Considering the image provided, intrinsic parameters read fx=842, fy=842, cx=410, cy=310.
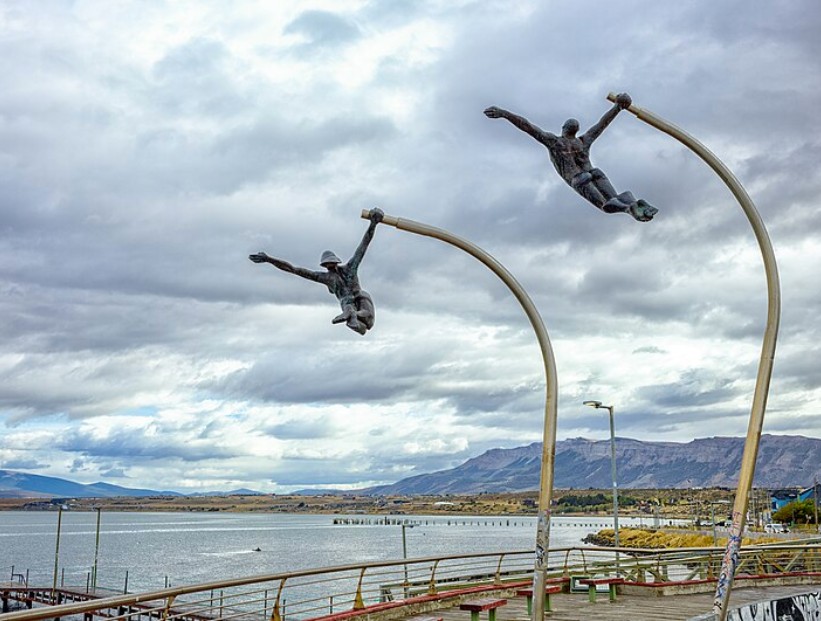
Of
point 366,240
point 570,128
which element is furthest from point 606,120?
point 366,240

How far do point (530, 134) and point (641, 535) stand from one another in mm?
101762

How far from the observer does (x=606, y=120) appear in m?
10.1

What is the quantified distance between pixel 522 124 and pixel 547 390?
3398 mm

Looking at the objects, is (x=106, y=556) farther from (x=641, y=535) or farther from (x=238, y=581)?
(x=238, y=581)

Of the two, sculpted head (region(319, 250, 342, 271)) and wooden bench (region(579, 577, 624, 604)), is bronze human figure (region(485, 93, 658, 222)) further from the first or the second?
wooden bench (region(579, 577, 624, 604))

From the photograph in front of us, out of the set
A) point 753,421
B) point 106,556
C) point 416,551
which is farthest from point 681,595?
point 106,556

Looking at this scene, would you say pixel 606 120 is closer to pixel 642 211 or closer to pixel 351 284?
pixel 642 211

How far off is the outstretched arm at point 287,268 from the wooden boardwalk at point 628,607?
767cm

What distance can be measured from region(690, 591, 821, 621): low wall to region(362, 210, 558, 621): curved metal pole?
581 centimetres

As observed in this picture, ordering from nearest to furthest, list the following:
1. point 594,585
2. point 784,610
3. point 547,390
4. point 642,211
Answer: point 642,211 → point 547,390 → point 784,610 → point 594,585

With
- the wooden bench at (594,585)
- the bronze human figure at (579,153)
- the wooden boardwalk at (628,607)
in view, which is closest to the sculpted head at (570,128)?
the bronze human figure at (579,153)

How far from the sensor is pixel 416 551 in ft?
408

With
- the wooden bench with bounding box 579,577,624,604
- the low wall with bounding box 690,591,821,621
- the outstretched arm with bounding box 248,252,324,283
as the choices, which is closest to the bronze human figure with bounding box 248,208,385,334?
the outstretched arm with bounding box 248,252,324,283

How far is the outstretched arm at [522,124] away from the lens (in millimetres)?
10258
